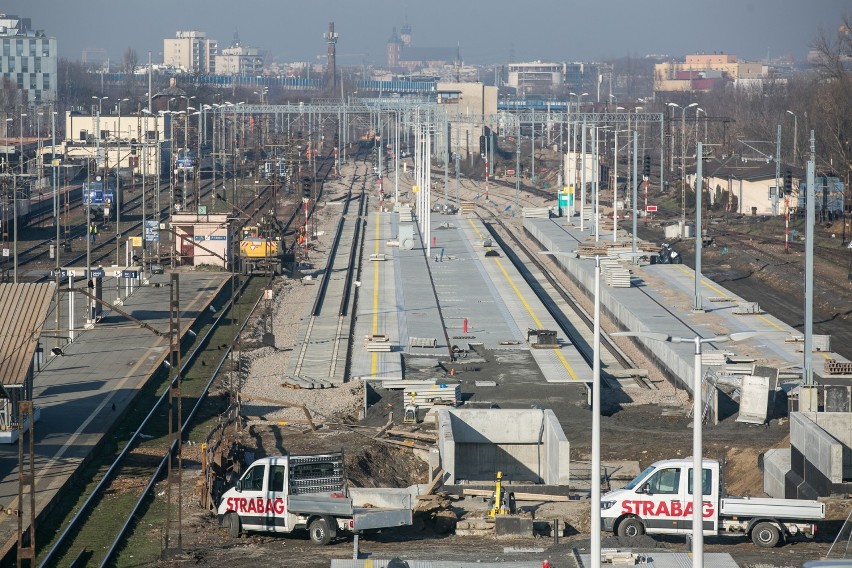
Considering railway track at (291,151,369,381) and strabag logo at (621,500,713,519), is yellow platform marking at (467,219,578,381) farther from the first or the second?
strabag logo at (621,500,713,519)

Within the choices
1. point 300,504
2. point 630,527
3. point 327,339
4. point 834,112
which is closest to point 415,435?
point 300,504

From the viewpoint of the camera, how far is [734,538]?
687 inches

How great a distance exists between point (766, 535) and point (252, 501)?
6330 millimetres

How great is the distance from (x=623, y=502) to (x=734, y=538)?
1.42 m

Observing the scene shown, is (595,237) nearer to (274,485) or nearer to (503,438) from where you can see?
(503,438)

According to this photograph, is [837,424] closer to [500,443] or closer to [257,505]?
[500,443]

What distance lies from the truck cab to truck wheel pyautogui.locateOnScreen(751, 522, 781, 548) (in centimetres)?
86

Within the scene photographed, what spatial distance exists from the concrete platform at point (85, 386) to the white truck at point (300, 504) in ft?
9.30

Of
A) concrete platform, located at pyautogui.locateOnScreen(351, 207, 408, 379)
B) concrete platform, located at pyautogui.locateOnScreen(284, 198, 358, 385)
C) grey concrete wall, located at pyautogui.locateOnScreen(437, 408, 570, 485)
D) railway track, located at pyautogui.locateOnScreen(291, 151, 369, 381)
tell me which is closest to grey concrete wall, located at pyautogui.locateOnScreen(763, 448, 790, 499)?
grey concrete wall, located at pyautogui.locateOnScreen(437, 408, 570, 485)

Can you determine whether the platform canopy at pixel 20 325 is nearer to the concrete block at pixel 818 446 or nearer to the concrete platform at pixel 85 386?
the concrete platform at pixel 85 386

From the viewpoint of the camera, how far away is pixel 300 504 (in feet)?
57.4

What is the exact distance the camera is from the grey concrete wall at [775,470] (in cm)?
2094

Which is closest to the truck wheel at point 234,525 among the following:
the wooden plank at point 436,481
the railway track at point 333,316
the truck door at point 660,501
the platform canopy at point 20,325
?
the wooden plank at point 436,481

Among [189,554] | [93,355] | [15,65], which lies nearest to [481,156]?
[15,65]
